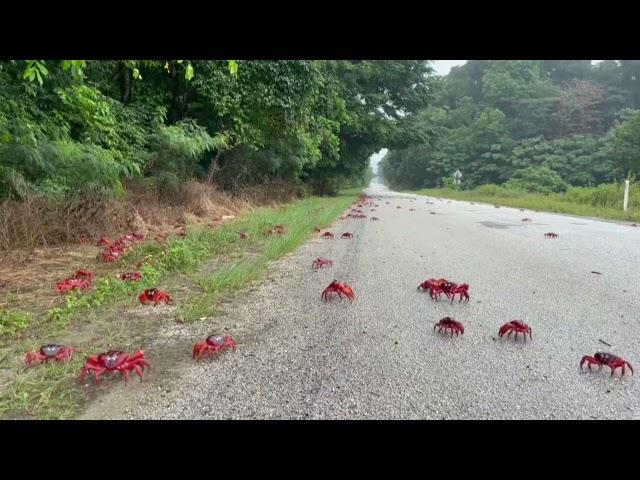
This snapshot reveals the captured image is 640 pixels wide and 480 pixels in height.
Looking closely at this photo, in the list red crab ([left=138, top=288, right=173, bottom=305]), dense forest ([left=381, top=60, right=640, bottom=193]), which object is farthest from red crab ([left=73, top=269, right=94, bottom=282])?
dense forest ([left=381, top=60, right=640, bottom=193])

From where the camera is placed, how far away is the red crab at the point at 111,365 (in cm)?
250

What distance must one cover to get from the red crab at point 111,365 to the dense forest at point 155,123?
2.20 m

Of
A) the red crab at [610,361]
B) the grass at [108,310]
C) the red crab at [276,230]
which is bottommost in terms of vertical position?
the grass at [108,310]

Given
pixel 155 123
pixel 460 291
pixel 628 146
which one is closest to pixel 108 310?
pixel 460 291

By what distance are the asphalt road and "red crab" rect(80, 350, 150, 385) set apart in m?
0.10

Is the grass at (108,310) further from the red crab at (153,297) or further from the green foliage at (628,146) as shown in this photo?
the green foliage at (628,146)

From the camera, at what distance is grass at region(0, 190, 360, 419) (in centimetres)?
233

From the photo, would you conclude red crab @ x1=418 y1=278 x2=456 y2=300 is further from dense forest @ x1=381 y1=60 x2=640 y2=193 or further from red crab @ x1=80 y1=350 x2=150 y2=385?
dense forest @ x1=381 y1=60 x2=640 y2=193

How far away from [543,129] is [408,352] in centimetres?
5932

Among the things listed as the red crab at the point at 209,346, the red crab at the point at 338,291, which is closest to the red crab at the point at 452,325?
the red crab at the point at 338,291

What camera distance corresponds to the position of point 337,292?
14.0 ft

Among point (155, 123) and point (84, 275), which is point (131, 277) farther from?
point (155, 123)

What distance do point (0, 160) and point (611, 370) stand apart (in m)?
7.23

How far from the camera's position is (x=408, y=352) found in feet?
9.89
